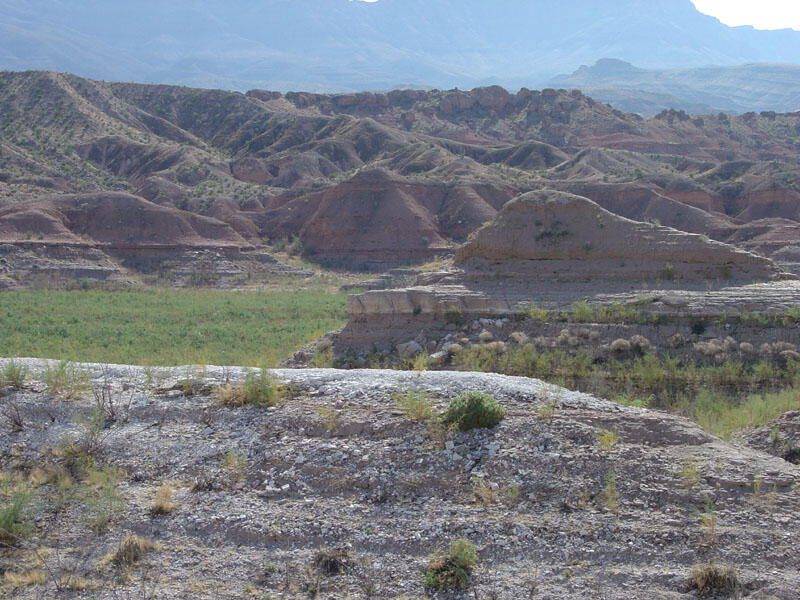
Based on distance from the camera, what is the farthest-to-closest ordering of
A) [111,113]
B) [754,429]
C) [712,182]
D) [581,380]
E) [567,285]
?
[111,113] → [712,182] → [567,285] → [581,380] → [754,429]

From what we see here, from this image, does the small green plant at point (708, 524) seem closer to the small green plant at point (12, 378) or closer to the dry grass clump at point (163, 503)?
the dry grass clump at point (163, 503)

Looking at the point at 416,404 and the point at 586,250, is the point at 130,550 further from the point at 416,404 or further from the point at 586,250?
the point at 586,250

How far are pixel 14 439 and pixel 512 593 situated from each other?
632cm

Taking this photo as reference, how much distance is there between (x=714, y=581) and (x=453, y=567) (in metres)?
2.30

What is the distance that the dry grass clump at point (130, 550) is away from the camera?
691 centimetres

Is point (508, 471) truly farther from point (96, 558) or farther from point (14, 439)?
point (14, 439)

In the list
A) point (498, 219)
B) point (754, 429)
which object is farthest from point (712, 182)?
point (754, 429)

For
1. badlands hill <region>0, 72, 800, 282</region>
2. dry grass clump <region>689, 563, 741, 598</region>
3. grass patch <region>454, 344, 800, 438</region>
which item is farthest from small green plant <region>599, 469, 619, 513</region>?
badlands hill <region>0, 72, 800, 282</region>

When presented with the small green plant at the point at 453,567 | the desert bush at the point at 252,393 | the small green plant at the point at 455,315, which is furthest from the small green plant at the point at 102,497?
the small green plant at the point at 455,315

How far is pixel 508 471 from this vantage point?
764 cm

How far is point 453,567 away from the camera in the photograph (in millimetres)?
6523

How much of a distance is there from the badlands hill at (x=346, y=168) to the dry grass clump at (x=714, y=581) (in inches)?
1429

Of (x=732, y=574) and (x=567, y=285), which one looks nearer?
(x=732, y=574)

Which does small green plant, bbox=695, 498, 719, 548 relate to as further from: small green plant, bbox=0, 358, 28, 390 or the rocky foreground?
small green plant, bbox=0, 358, 28, 390
